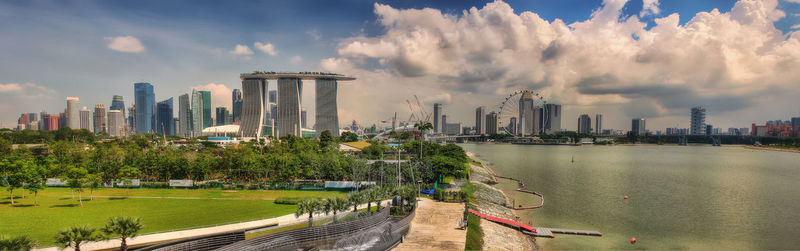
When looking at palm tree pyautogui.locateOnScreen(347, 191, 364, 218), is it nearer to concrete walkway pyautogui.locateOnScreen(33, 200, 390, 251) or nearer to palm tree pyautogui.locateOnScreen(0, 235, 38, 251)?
concrete walkway pyautogui.locateOnScreen(33, 200, 390, 251)

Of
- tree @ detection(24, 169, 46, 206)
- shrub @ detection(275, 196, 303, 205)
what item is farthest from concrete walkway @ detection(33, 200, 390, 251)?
tree @ detection(24, 169, 46, 206)

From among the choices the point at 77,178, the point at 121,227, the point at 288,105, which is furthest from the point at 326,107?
the point at 121,227

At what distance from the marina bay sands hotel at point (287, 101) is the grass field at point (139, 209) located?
353 ft

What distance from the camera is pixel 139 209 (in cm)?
2756

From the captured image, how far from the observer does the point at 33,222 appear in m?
23.0

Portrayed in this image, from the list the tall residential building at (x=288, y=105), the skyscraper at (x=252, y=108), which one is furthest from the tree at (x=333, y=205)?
the tall residential building at (x=288, y=105)

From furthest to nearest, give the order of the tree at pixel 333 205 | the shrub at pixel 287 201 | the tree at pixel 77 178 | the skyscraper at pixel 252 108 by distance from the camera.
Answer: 1. the skyscraper at pixel 252 108
2. the shrub at pixel 287 201
3. the tree at pixel 77 178
4. the tree at pixel 333 205

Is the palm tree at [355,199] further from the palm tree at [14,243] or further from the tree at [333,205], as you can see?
the palm tree at [14,243]

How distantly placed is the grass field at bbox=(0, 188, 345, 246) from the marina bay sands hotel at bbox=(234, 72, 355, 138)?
353ft

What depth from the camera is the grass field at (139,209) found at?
22578mm

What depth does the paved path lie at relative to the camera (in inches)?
752

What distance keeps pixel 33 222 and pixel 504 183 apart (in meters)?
50.7

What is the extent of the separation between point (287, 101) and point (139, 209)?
124 metres

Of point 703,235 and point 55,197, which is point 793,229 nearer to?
point 703,235
